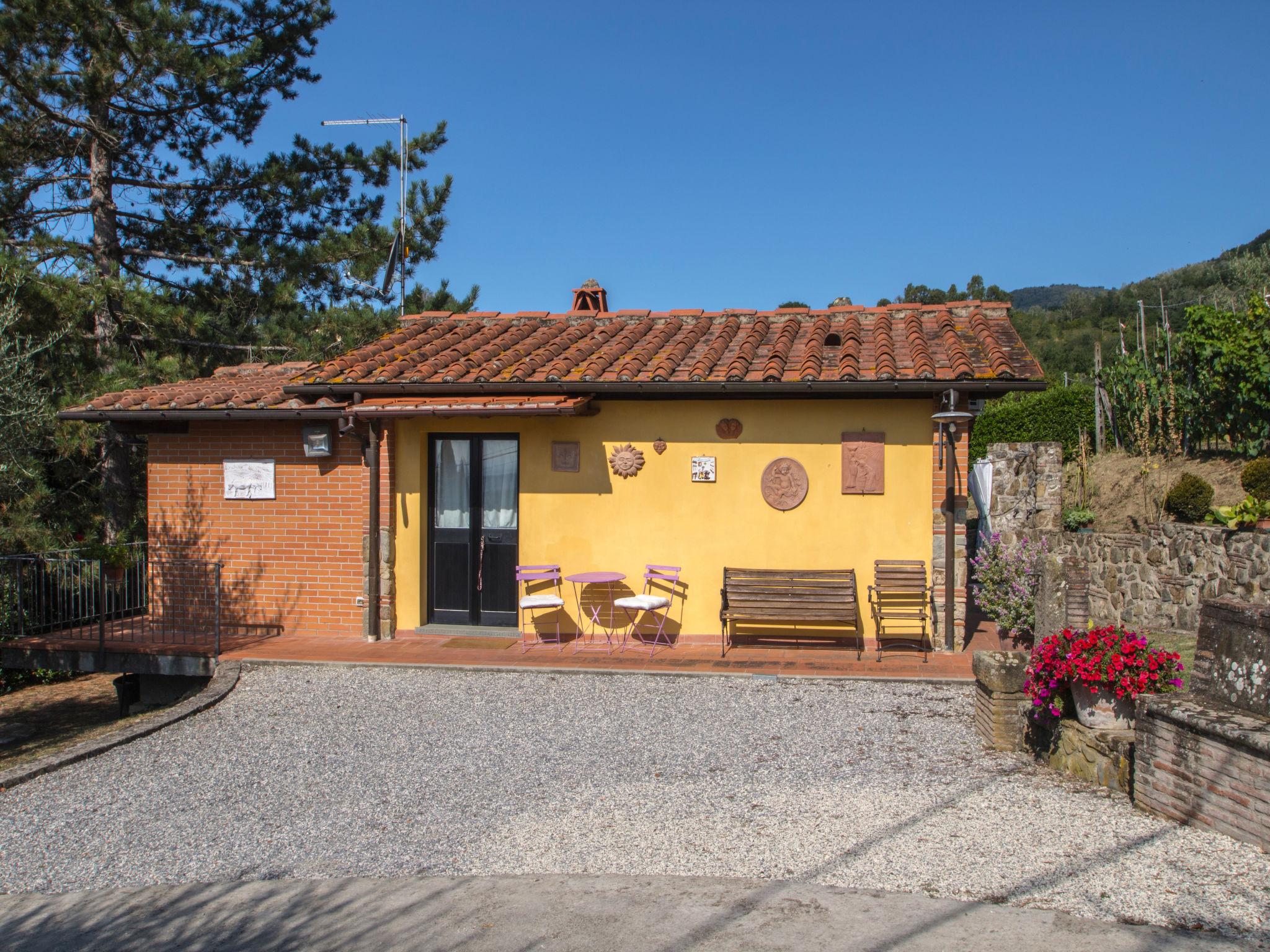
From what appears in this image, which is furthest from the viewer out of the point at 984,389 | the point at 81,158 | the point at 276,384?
the point at 81,158

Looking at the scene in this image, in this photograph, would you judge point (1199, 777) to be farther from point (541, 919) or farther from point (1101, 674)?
point (541, 919)

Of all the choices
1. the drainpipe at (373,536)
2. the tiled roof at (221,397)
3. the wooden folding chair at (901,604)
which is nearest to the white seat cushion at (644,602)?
the wooden folding chair at (901,604)

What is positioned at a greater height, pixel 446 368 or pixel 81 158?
pixel 81 158

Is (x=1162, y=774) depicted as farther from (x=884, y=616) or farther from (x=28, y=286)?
(x=28, y=286)

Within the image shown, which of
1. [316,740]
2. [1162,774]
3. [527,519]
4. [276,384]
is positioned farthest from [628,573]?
[1162,774]

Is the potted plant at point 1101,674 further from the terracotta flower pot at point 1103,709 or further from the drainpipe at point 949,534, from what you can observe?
the drainpipe at point 949,534

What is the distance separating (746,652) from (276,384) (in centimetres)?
644

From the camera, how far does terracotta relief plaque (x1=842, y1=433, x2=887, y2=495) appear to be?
969 cm

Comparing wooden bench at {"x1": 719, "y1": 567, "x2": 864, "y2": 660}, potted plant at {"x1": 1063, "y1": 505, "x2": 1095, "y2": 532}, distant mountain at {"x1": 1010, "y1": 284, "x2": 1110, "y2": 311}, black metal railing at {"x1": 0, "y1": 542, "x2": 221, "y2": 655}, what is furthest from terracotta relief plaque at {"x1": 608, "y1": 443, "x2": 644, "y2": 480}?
distant mountain at {"x1": 1010, "y1": 284, "x2": 1110, "y2": 311}

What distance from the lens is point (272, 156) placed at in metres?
17.8

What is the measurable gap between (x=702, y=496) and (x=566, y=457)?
155 cm

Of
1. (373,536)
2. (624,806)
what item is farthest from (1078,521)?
(624,806)

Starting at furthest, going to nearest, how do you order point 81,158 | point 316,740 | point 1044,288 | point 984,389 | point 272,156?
point 1044,288
point 272,156
point 81,158
point 984,389
point 316,740

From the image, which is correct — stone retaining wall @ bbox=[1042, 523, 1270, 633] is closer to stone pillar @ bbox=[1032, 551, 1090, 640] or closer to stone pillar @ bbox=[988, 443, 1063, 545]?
stone pillar @ bbox=[988, 443, 1063, 545]
